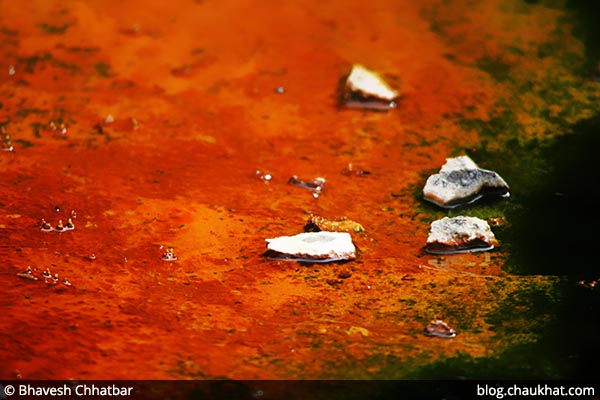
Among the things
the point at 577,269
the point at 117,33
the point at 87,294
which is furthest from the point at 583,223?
the point at 117,33

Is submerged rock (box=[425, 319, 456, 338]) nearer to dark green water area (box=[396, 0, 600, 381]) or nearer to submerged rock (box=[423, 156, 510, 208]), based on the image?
dark green water area (box=[396, 0, 600, 381])

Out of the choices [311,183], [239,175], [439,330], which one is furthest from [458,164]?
[439,330]

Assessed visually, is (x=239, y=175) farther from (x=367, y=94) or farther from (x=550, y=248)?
(x=550, y=248)

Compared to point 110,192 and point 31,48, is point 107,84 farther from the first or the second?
point 110,192

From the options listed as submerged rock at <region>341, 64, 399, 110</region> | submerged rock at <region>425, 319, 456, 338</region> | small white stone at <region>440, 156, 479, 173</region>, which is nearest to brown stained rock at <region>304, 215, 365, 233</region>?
small white stone at <region>440, 156, 479, 173</region>

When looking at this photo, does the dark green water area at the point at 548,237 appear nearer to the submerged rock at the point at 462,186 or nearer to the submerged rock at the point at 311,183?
the submerged rock at the point at 462,186

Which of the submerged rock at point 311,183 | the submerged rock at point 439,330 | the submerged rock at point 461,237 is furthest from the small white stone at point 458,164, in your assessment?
the submerged rock at point 439,330
